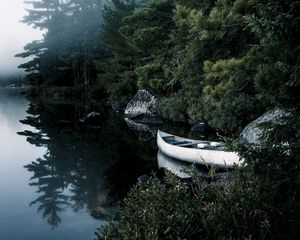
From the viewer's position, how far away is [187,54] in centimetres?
1588

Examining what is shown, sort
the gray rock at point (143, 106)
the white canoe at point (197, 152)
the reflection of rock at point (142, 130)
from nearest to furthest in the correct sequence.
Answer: the white canoe at point (197, 152), the reflection of rock at point (142, 130), the gray rock at point (143, 106)

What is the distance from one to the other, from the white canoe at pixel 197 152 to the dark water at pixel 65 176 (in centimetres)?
99

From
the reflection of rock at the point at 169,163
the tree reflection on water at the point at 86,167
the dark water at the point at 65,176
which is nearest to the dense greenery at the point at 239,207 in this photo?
the tree reflection on water at the point at 86,167

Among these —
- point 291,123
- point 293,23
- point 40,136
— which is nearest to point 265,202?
point 291,123

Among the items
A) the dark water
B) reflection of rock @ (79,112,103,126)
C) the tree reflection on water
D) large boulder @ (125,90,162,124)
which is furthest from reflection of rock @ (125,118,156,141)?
reflection of rock @ (79,112,103,126)

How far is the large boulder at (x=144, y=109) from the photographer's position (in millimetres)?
31834

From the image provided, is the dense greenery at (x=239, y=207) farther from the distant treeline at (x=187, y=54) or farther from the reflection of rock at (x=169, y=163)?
the reflection of rock at (x=169, y=163)

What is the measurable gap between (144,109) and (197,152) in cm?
1952

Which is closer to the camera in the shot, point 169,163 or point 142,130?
point 169,163

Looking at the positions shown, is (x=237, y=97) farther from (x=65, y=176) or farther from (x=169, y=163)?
(x=65, y=176)

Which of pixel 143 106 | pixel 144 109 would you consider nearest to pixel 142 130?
pixel 144 109

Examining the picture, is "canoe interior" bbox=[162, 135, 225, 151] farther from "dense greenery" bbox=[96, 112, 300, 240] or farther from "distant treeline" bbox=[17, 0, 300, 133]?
"dense greenery" bbox=[96, 112, 300, 240]

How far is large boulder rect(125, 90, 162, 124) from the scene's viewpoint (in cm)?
3183

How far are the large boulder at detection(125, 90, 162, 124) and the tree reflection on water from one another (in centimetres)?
365
